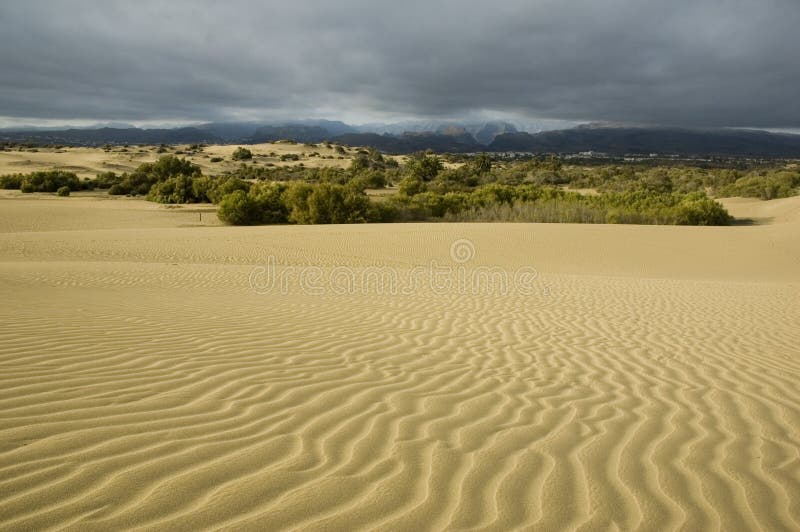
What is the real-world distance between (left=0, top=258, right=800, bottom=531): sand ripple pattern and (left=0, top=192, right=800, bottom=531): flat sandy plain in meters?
0.02

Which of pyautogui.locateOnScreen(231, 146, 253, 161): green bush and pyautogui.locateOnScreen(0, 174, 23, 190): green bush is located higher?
pyautogui.locateOnScreen(231, 146, 253, 161): green bush

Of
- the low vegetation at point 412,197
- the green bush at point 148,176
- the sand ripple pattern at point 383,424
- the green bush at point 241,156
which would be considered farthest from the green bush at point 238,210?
the green bush at point 241,156

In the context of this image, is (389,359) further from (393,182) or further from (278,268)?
(393,182)

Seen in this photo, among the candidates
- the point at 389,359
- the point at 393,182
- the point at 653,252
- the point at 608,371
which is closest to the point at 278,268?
the point at 389,359

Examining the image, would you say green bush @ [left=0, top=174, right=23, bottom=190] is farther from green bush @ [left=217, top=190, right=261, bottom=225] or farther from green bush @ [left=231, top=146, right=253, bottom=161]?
green bush @ [left=231, top=146, right=253, bottom=161]

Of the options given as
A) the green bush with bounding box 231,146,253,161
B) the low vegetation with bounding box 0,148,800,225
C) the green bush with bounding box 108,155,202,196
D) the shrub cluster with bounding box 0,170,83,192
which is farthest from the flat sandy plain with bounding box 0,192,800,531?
the green bush with bounding box 231,146,253,161

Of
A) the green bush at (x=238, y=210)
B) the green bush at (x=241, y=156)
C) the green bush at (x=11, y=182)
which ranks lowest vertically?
the green bush at (x=238, y=210)

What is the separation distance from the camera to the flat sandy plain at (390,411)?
252 cm

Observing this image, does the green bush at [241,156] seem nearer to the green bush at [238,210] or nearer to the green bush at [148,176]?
the green bush at [148,176]

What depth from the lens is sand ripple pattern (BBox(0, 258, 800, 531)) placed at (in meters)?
2.49

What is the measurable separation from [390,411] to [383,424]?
0.27 m

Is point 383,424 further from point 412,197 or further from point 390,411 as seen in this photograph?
point 412,197

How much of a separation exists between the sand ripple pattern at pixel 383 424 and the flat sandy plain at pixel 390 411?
2 cm

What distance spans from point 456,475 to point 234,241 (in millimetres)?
19592
